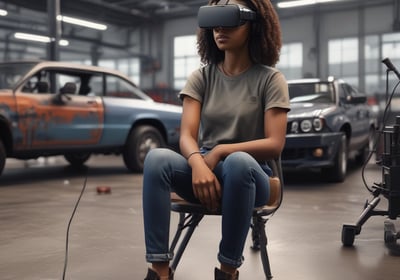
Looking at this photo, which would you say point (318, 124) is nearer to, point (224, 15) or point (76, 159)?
point (224, 15)

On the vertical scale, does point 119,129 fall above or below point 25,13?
below

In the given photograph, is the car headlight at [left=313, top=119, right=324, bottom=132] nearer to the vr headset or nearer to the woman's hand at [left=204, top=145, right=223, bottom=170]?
the vr headset

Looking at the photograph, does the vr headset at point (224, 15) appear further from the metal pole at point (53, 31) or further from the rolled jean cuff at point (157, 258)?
the metal pole at point (53, 31)

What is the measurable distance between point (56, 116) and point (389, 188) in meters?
3.92

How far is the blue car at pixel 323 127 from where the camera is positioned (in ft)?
16.1

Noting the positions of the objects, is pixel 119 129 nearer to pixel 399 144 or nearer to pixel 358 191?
pixel 358 191

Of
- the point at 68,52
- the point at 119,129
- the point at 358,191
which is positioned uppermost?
the point at 68,52

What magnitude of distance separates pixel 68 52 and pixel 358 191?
16.7m

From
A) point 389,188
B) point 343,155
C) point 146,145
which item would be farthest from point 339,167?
point 389,188

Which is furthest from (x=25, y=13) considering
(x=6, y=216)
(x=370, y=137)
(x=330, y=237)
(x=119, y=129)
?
(x=330, y=237)

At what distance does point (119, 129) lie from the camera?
6.04 m

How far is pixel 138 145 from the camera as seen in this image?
6219 millimetres

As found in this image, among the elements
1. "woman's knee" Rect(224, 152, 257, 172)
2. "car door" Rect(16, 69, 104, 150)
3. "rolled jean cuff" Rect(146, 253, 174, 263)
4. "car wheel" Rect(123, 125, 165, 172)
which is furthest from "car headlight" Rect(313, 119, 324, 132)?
"rolled jean cuff" Rect(146, 253, 174, 263)

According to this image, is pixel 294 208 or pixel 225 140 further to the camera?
pixel 294 208
